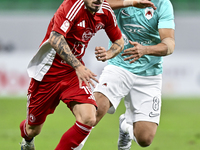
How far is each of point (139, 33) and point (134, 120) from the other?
1264 mm

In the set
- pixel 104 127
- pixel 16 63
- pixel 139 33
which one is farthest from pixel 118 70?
pixel 16 63

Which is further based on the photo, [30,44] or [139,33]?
[30,44]

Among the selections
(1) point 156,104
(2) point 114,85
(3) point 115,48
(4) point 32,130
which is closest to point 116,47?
(3) point 115,48

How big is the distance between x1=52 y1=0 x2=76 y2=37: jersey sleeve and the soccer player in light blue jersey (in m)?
1.18

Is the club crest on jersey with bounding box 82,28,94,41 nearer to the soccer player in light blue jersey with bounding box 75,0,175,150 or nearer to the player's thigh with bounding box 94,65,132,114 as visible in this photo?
the soccer player in light blue jersey with bounding box 75,0,175,150

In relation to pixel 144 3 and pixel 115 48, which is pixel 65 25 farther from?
pixel 144 3

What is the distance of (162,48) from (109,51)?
784 millimetres

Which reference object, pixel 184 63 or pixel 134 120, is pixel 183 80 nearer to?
pixel 184 63

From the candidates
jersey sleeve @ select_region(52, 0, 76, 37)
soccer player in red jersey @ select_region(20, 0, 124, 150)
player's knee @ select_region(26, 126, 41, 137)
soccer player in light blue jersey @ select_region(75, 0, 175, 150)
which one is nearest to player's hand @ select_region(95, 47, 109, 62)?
soccer player in red jersey @ select_region(20, 0, 124, 150)

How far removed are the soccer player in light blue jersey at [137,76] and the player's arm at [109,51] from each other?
54 cm

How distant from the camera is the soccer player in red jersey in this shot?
3.85m

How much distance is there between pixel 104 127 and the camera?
7.75 meters

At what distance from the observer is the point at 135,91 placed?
539 cm

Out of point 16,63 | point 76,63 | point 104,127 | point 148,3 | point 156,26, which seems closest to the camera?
point 76,63
